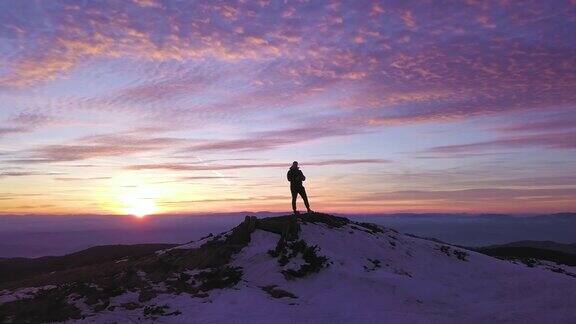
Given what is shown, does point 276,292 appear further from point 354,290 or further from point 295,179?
point 295,179

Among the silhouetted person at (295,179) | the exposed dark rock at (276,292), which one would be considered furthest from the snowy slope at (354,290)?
the silhouetted person at (295,179)

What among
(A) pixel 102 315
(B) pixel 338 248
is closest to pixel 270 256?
(B) pixel 338 248

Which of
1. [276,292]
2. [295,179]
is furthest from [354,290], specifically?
[295,179]

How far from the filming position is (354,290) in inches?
624

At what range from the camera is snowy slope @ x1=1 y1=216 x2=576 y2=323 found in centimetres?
1387

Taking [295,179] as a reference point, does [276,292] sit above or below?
below

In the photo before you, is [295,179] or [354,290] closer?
[354,290]

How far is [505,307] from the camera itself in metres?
15.8

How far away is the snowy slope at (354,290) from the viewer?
1387 centimetres

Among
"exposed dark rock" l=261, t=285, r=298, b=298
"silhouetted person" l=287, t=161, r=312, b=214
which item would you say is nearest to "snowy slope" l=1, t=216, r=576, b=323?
"exposed dark rock" l=261, t=285, r=298, b=298

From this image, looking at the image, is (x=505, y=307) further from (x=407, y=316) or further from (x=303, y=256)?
(x=303, y=256)

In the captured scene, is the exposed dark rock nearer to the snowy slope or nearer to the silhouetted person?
the snowy slope

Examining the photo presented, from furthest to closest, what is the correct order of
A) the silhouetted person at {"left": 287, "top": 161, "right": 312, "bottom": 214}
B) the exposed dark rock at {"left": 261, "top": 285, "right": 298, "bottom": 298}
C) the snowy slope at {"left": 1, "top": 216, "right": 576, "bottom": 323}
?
1. the silhouetted person at {"left": 287, "top": 161, "right": 312, "bottom": 214}
2. the exposed dark rock at {"left": 261, "top": 285, "right": 298, "bottom": 298}
3. the snowy slope at {"left": 1, "top": 216, "right": 576, "bottom": 323}

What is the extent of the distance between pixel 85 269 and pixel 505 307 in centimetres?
1761
